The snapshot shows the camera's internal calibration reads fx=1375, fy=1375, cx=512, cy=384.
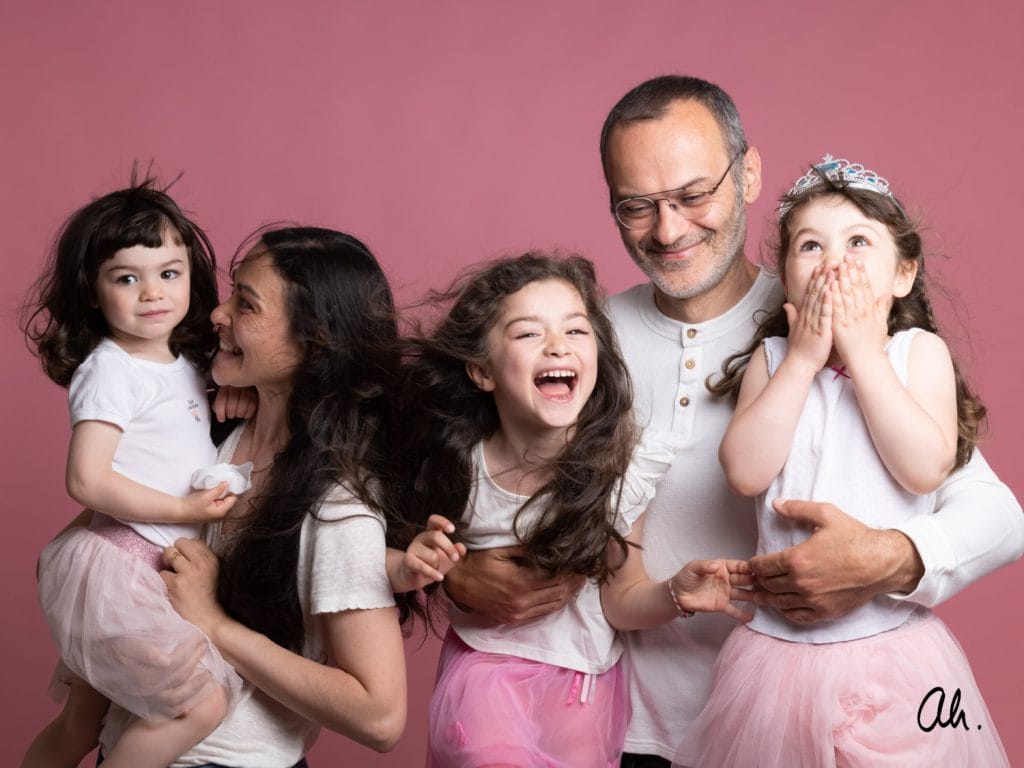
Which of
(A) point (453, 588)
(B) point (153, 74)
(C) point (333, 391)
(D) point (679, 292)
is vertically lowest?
(A) point (453, 588)

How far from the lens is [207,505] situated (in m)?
2.88

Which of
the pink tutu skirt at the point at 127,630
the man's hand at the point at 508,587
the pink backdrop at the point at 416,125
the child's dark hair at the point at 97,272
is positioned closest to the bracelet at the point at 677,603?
the man's hand at the point at 508,587

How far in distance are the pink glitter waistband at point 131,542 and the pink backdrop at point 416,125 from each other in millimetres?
1719

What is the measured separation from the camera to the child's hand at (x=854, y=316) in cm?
264

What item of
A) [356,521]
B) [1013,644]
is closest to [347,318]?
[356,521]

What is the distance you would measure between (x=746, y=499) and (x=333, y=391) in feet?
3.02

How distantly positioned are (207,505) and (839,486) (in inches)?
51.0

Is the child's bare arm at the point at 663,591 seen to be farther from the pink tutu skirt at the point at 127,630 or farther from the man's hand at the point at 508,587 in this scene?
the pink tutu skirt at the point at 127,630

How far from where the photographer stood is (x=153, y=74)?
4.62m

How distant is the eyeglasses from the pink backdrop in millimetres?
1571

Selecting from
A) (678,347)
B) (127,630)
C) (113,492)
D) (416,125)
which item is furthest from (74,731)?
(416,125)

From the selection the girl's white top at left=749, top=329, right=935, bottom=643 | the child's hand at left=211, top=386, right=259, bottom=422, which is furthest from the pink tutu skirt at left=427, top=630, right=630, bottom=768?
the child's hand at left=211, top=386, right=259, bottom=422

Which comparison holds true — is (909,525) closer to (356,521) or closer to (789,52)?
(356,521)

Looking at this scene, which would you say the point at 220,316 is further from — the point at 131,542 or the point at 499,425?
the point at 499,425
